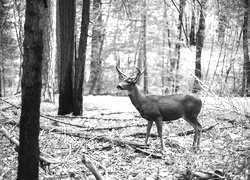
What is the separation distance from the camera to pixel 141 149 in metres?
5.22

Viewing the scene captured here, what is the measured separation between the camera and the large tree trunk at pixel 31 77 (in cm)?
297

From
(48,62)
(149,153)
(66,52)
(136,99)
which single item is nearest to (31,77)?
(136,99)

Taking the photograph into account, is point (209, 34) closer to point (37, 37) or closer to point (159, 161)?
point (159, 161)

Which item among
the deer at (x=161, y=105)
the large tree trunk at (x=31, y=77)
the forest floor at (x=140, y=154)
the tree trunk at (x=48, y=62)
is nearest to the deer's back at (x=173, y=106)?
the deer at (x=161, y=105)

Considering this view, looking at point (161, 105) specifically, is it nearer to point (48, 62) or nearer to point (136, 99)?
point (136, 99)

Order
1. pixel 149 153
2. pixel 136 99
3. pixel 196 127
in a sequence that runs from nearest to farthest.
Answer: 1. pixel 149 153
2. pixel 136 99
3. pixel 196 127

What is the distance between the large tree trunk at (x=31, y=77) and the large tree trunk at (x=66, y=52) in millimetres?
5469

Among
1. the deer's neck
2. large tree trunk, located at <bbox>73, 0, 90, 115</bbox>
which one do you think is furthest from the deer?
large tree trunk, located at <bbox>73, 0, 90, 115</bbox>

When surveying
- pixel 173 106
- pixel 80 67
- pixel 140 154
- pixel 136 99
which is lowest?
pixel 140 154

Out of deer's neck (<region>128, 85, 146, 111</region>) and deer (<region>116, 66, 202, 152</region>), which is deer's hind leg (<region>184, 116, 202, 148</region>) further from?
deer's neck (<region>128, 85, 146, 111</region>)

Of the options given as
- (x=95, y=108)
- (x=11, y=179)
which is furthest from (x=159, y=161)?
(x=95, y=108)

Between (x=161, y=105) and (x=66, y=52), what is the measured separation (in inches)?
167

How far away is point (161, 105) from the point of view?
5301mm

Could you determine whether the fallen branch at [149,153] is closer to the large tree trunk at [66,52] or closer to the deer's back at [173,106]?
the deer's back at [173,106]
